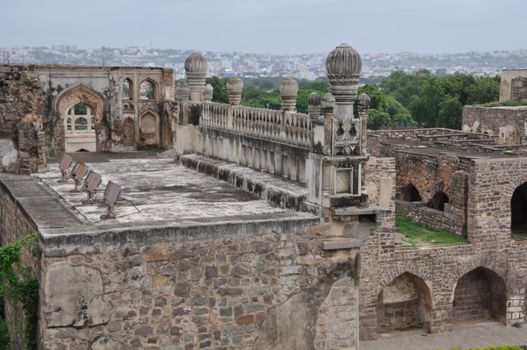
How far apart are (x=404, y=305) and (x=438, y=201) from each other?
17.2ft

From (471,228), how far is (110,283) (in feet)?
52.4

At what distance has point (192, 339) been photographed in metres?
10.4

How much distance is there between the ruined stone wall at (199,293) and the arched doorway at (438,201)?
656 inches

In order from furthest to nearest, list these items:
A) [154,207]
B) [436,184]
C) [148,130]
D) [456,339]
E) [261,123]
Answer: [436,184] → [148,130] → [456,339] → [261,123] → [154,207]

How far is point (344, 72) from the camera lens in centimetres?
1087

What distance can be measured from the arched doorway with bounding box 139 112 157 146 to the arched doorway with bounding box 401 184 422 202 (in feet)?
31.1

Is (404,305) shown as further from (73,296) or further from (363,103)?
(73,296)

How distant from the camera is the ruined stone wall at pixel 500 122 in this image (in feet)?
118

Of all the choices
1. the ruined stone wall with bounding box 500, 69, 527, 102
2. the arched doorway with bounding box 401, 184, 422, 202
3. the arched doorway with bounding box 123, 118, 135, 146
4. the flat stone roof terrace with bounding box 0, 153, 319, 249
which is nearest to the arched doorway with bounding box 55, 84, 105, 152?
the arched doorway with bounding box 123, 118, 135, 146

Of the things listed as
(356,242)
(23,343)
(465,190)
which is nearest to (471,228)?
(465,190)

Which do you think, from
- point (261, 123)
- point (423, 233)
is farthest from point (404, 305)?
point (261, 123)

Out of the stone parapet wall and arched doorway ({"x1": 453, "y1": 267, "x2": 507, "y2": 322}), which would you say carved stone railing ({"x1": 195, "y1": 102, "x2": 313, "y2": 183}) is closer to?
the stone parapet wall

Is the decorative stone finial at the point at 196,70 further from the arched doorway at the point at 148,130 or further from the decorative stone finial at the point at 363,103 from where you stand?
the arched doorway at the point at 148,130

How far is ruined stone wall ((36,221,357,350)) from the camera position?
388 inches
